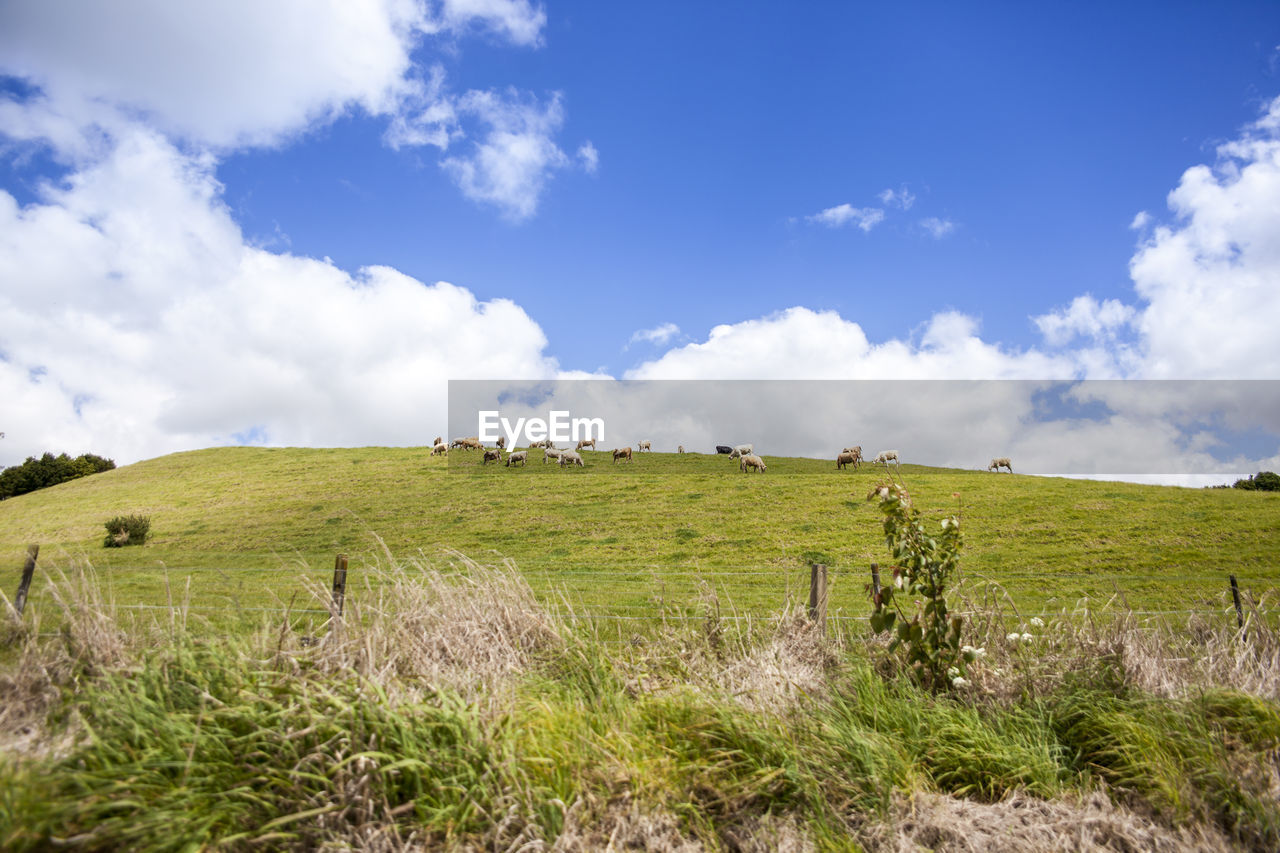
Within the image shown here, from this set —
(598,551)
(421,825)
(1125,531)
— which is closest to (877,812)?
(421,825)

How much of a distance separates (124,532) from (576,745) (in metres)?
38.1

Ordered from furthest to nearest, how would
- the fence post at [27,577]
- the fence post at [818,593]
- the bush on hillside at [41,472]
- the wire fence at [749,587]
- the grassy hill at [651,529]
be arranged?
1. the bush on hillside at [41,472]
2. the grassy hill at [651,529]
3. the wire fence at [749,587]
4. the fence post at [27,577]
5. the fence post at [818,593]

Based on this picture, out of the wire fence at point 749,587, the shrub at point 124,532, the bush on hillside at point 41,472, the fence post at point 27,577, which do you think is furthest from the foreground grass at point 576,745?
the bush on hillside at point 41,472

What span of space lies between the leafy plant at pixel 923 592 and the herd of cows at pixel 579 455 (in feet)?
116

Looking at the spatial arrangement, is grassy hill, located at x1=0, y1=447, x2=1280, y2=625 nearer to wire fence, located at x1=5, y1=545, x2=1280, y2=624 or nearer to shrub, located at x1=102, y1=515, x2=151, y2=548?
wire fence, located at x1=5, y1=545, x2=1280, y2=624

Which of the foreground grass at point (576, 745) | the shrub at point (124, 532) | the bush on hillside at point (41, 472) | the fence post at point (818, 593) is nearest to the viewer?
the foreground grass at point (576, 745)

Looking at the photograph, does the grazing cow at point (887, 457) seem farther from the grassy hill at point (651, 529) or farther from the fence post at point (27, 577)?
the fence post at point (27, 577)

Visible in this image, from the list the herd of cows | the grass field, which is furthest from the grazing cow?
the grass field

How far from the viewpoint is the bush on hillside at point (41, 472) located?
70.9m

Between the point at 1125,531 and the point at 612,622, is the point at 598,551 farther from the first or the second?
the point at 1125,531

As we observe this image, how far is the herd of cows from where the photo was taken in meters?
45.0

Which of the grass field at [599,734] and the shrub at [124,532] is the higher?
the grass field at [599,734]

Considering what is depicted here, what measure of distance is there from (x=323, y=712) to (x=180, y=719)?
97cm

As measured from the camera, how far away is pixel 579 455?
48.7 m
